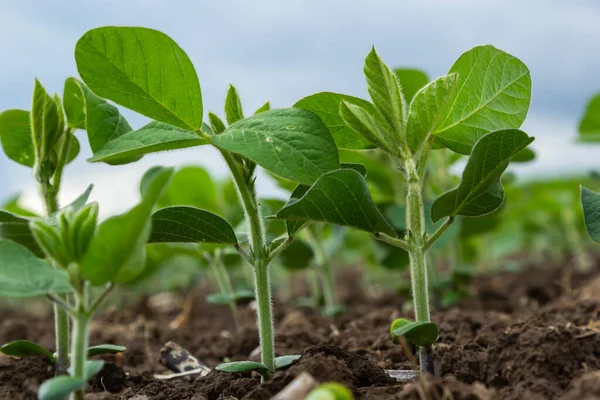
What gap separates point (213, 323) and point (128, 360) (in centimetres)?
114

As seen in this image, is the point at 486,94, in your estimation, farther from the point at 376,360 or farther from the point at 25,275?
the point at 25,275

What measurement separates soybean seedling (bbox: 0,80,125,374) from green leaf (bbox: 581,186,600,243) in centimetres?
136

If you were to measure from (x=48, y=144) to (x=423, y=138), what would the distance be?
1.03 metres

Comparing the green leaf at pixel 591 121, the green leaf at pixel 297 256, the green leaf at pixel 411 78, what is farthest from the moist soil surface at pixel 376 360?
the green leaf at pixel 411 78

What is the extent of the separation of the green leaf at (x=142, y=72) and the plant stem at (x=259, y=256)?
17 cm

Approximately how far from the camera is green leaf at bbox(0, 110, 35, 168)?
189 centimetres

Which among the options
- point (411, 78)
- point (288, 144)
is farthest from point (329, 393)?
point (411, 78)

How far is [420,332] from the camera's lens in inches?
57.5

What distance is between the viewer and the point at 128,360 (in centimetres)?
246

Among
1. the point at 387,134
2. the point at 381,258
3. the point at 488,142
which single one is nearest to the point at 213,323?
the point at 381,258

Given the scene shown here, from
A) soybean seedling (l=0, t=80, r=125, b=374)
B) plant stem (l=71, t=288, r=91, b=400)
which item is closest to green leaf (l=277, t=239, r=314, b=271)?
soybean seedling (l=0, t=80, r=125, b=374)

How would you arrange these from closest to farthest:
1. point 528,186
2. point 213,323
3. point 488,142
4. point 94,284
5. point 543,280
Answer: point 94,284
point 488,142
point 213,323
point 543,280
point 528,186

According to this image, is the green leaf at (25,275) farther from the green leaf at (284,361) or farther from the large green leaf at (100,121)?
the green leaf at (284,361)

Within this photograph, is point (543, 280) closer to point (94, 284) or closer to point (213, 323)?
point (213, 323)
